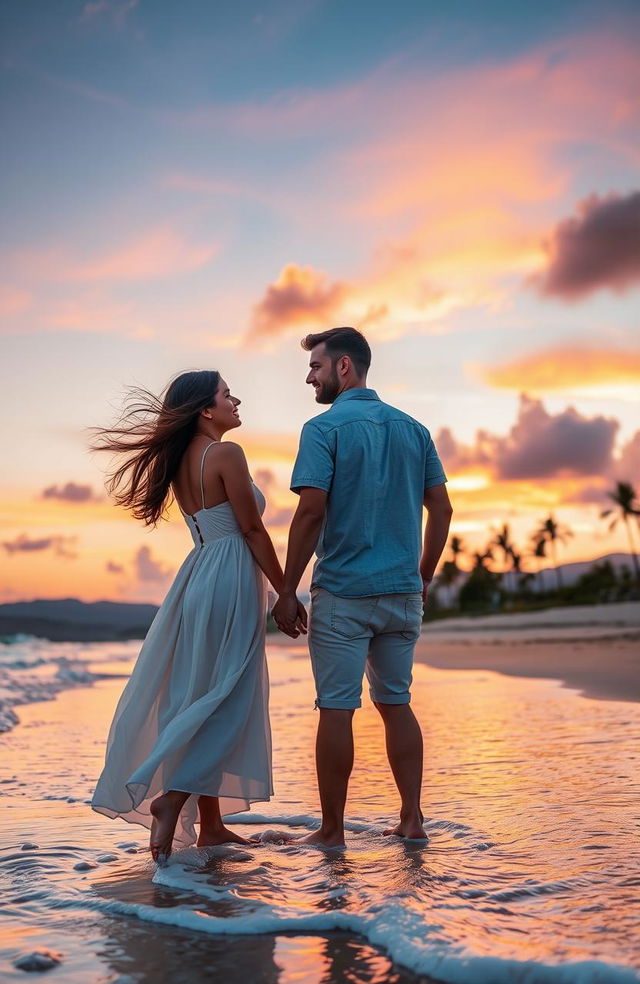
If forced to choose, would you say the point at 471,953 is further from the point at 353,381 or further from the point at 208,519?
the point at 353,381

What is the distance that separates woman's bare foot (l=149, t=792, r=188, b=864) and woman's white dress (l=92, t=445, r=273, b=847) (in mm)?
55

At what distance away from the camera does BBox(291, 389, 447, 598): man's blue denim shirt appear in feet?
14.1

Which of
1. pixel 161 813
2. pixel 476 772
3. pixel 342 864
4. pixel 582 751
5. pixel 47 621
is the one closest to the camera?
pixel 342 864

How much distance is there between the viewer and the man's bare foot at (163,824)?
3.95m

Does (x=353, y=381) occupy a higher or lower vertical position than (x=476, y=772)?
higher

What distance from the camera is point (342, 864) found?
148 inches

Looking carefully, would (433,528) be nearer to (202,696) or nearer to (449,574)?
(202,696)

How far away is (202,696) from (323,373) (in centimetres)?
165

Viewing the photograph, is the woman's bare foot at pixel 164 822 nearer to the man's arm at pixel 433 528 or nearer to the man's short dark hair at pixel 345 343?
the man's arm at pixel 433 528

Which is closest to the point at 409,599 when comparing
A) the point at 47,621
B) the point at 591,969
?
the point at 591,969

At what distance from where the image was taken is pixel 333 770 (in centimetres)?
419

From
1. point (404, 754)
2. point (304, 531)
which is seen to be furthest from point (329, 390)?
point (404, 754)

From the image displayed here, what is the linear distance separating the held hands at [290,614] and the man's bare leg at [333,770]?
41 cm

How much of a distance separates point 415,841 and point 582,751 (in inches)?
97.4
